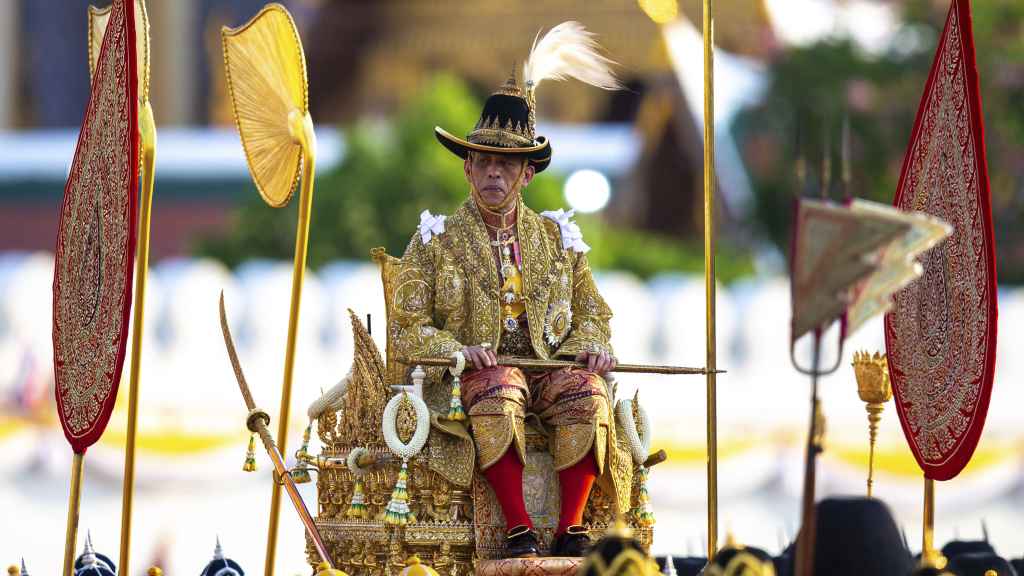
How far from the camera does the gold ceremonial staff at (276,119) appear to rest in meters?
10.2

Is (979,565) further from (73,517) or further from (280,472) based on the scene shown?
(73,517)

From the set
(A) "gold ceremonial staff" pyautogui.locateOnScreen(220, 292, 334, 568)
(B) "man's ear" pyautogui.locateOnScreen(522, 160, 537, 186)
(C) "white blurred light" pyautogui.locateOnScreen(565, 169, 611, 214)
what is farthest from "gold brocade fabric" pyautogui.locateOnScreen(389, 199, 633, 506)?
Answer: (C) "white blurred light" pyautogui.locateOnScreen(565, 169, 611, 214)

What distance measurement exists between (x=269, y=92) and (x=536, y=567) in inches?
103

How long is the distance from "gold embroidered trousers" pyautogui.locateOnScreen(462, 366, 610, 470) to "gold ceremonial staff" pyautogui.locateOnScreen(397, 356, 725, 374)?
0.03 meters

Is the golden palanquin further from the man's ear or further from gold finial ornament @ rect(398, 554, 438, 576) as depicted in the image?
the man's ear

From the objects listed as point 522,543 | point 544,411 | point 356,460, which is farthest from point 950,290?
point 356,460

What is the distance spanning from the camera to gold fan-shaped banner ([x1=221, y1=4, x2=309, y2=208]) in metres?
10.3

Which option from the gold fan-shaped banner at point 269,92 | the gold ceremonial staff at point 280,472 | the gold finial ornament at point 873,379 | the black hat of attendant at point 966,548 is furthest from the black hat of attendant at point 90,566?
the black hat of attendant at point 966,548

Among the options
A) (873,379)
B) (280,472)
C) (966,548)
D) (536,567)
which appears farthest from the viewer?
(966,548)

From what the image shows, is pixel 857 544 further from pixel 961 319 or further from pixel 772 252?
pixel 772 252

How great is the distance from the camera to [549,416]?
1023 cm

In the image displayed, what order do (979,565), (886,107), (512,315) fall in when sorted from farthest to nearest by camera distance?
1. (886,107)
2. (512,315)
3. (979,565)

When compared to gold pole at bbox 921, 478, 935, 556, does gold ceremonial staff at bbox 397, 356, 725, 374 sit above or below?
above

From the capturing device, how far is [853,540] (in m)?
9.19
